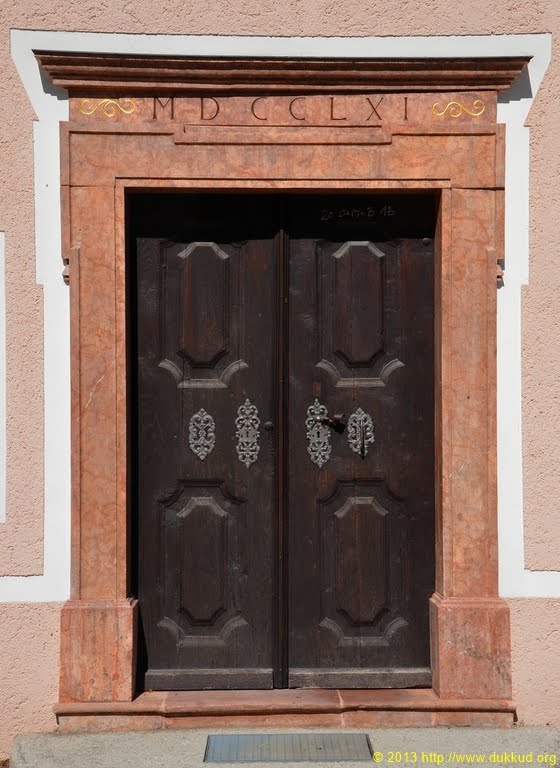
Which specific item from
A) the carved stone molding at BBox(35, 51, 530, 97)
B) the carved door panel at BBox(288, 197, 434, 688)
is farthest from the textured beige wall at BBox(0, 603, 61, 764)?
the carved stone molding at BBox(35, 51, 530, 97)

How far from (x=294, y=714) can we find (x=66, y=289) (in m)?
2.27

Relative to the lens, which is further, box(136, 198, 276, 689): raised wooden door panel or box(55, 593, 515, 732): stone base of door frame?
box(136, 198, 276, 689): raised wooden door panel

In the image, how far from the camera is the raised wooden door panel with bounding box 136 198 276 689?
4.98 metres

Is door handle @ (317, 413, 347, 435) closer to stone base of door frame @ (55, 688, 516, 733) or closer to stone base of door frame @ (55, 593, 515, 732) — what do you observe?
stone base of door frame @ (55, 593, 515, 732)

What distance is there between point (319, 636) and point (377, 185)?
221 cm

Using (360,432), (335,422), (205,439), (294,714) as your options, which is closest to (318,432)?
(335,422)

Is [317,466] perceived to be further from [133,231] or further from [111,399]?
[133,231]

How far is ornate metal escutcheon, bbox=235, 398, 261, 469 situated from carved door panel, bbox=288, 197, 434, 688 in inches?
7.0

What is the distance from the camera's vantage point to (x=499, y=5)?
4801mm

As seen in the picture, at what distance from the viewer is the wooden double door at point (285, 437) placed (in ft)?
16.4

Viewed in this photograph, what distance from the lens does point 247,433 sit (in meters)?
5.00

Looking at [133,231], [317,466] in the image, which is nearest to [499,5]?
[133,231]

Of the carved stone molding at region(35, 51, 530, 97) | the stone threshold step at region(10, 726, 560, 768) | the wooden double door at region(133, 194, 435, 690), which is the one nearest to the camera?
the stone threshold step at region(10, 726, 560, 768)

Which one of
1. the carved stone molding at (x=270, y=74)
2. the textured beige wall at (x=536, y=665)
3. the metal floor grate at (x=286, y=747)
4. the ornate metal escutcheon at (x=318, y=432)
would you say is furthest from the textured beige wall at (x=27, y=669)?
the carved stone molding at (x=270, y=74)
